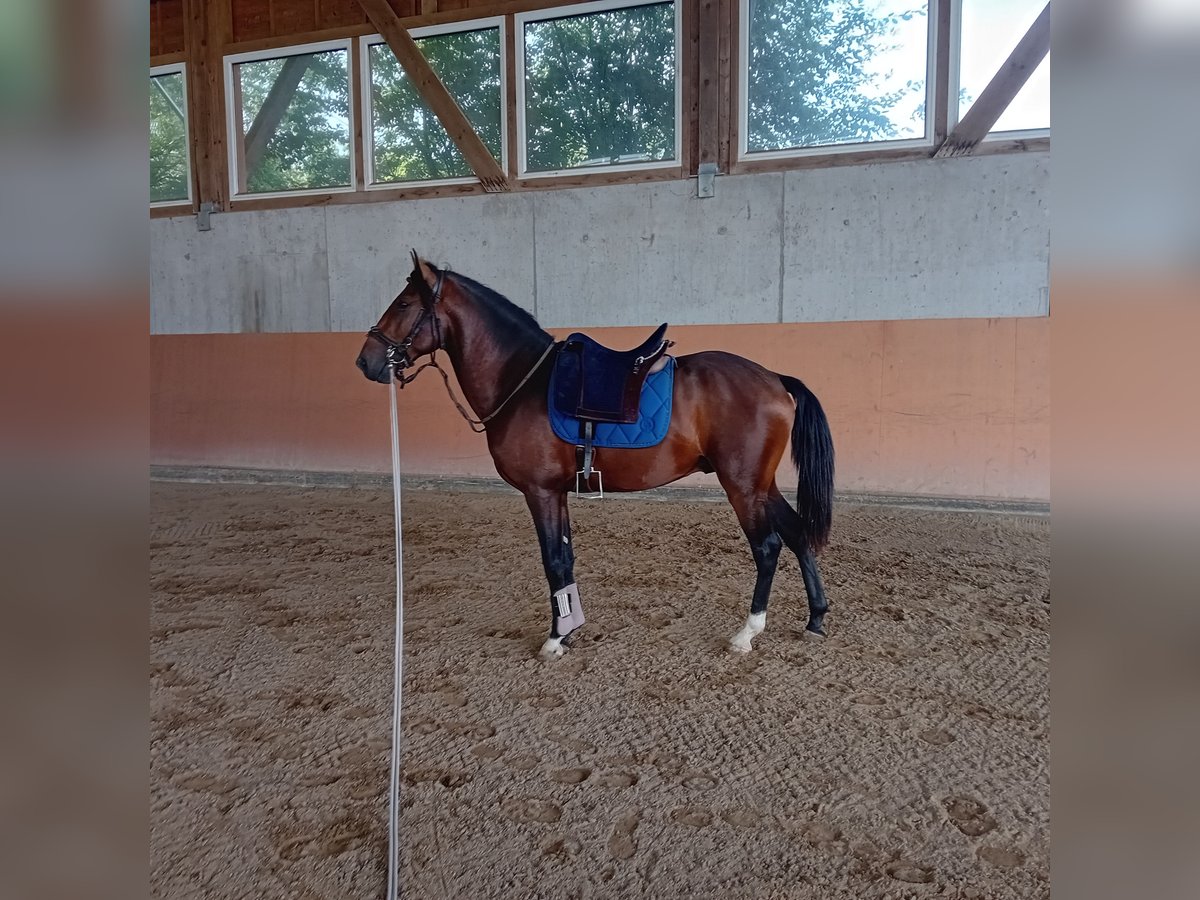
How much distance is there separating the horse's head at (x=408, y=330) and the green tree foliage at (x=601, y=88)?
9.03 ft

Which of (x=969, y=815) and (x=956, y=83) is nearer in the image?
(x=969, y=815)

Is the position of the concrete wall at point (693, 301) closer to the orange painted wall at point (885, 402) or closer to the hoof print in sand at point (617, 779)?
the orange painted wall at point (885, 402)

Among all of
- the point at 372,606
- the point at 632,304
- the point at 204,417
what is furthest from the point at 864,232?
the point at 204,417

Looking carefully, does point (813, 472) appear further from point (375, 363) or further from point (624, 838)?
point (375, 363)

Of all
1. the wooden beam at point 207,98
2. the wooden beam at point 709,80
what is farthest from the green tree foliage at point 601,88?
the wooden beam at point 207,98

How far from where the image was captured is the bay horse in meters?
2.10

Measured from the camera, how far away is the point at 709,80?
413 centimetres

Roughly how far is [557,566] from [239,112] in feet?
15.9

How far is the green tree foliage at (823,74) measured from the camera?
12.8 feet

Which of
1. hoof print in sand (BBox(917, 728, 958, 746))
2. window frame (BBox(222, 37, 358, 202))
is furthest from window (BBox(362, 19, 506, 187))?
hoof print in sand (BBox(917, 728, 958, 746))

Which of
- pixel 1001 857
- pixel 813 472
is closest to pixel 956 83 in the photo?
pixel 813 472

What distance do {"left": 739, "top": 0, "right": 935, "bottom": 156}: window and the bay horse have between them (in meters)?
2.65
